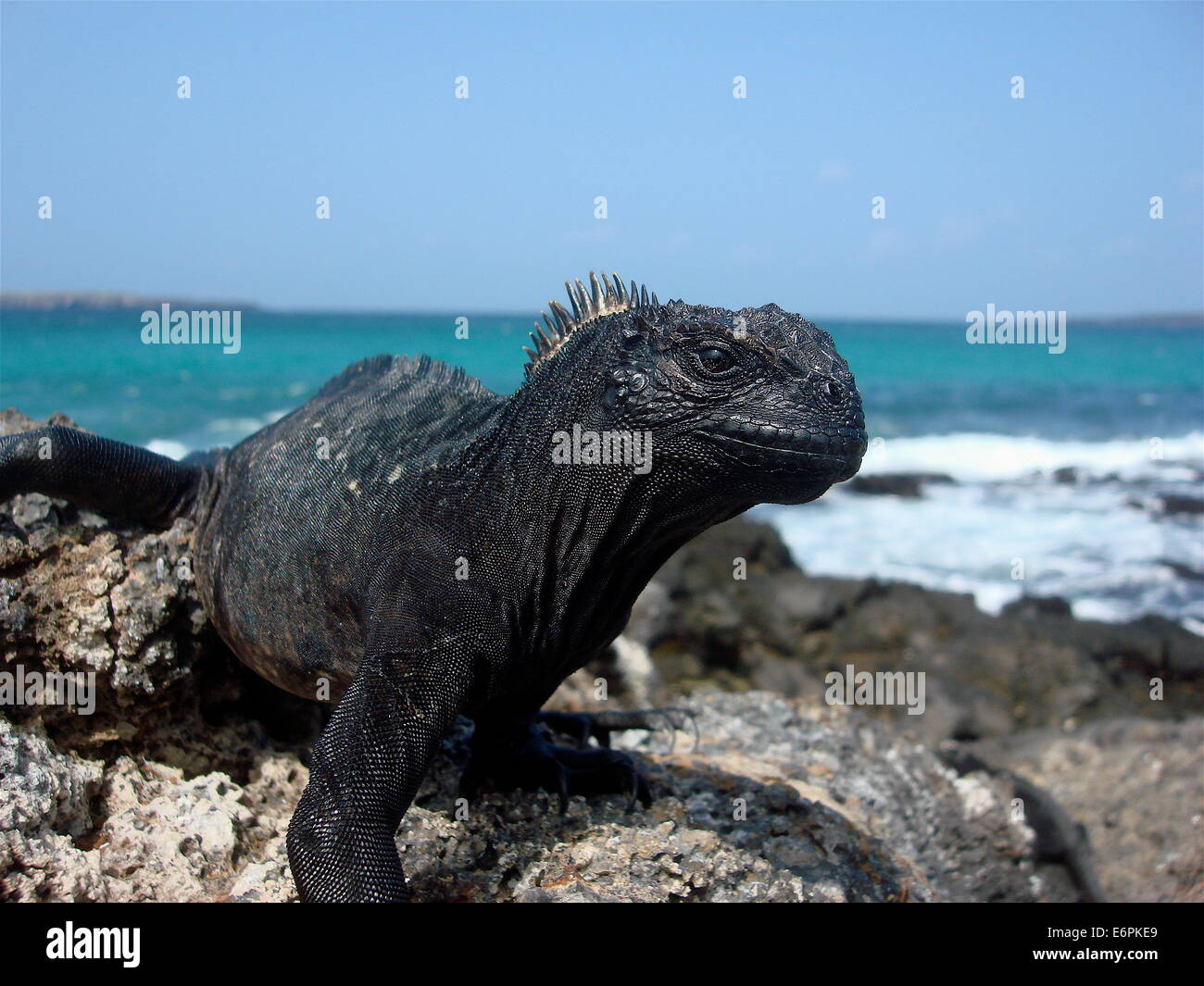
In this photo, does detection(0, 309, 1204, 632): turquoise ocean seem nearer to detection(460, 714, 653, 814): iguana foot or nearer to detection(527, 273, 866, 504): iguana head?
detection(527, 273, 866, 504): iguana head

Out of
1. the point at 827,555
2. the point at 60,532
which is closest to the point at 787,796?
the point at 60,532

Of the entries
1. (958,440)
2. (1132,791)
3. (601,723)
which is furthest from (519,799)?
(958,440)

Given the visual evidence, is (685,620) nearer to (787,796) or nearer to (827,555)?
(787,796)

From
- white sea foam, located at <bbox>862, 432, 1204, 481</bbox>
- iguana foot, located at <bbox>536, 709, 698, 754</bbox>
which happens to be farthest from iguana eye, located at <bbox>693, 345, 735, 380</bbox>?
white sea foam, located at <bbox>862, 432, 1204, 481</bbox>

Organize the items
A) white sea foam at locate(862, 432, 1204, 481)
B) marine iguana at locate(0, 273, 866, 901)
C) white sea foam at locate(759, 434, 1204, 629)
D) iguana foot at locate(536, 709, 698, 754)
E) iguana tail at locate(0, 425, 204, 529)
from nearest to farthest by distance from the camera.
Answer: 1. marine iguana at locate(0, 273, 866, 901)
2. iguana tail at locate(0, 425, 204, 529)
3. iguana foot at locate(536, 709, 698, 754)
4. white sea foam at locate(759, 434, 1204, 629)
5. white sea foam at locate(862, 432, 1204, 481)

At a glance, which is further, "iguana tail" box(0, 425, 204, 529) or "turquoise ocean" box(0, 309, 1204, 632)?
"turquoise ocean" box(0, 309, 1204, 632)

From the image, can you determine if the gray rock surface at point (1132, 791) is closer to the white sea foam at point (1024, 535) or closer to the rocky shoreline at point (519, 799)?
the rocky shoreline at point (519, 799)

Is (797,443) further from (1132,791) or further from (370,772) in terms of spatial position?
(1132,791)
